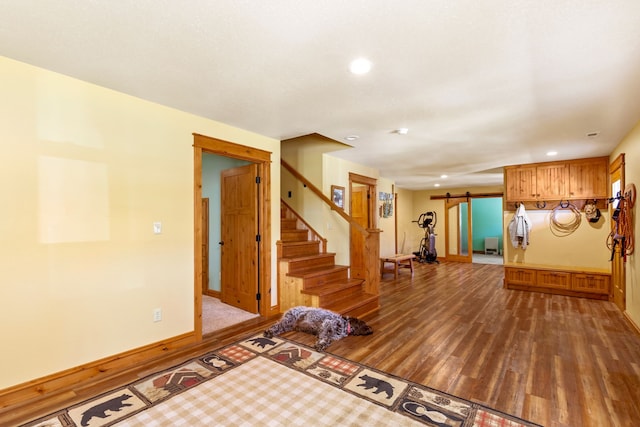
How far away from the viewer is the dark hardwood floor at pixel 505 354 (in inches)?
85.3

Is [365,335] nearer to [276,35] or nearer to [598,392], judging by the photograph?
[598,392]

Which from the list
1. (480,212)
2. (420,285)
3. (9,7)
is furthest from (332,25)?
(480,212)

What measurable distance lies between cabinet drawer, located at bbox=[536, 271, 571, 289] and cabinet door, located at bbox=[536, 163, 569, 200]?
1430mm

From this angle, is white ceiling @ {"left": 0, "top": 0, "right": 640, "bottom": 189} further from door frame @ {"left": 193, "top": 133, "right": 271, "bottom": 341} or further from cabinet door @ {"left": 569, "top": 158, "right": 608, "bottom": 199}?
cabinet door @ {"left": 569, "top": 158, "right": 608, "bottom": 199}

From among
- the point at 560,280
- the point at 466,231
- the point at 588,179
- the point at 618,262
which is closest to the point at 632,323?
the point at 618,262

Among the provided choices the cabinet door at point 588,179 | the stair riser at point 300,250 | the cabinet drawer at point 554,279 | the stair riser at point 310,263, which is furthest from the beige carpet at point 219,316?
the cabinet door at point 588,179

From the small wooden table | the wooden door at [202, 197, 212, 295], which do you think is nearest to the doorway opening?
the small wooden table

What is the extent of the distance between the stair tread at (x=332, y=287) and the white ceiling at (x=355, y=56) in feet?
6.99

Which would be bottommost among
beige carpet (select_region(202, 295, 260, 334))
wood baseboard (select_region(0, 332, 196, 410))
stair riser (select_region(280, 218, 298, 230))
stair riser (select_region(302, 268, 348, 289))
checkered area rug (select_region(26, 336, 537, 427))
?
beige carpet (select_region(202, 295, 260, 334))

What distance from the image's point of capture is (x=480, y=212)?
1141cm

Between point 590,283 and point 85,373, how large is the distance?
23.4 ft

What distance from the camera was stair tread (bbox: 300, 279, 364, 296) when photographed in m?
3.96

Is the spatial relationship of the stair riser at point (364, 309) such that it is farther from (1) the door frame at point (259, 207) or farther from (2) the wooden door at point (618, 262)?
(2) the wooden door at point (618, 262)

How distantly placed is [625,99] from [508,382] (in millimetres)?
2790
